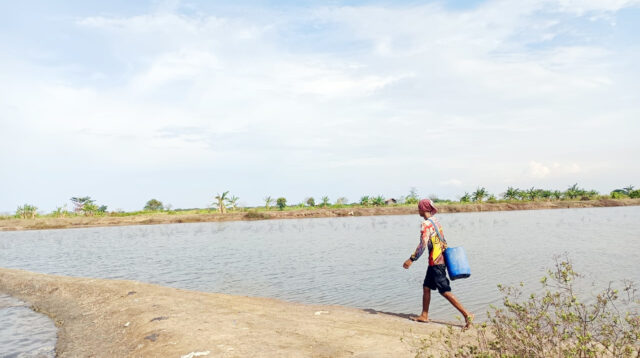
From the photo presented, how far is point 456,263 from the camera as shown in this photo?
26.4ft

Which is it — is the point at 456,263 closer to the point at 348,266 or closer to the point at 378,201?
the point at 348,266

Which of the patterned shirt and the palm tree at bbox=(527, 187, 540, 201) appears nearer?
the patterned shirt

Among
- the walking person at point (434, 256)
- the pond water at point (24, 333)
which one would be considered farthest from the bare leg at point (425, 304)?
the pond water at point (24, 333)

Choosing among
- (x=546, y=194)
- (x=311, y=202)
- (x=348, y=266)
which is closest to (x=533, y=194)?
(x=546, y=194)

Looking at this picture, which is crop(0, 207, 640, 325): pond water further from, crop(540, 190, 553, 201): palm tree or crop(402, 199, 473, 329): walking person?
crop(540, 190, 553, 201): palm tree

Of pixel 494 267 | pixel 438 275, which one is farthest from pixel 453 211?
pixel 438 275

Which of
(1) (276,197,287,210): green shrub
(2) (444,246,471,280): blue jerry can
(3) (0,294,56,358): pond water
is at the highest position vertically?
(1) (276,197,287,210): green shrub

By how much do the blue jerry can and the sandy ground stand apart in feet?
3.83

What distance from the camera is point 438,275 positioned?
811 cm

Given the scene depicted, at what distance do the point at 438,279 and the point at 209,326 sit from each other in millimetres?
4515

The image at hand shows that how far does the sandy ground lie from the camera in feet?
22.0

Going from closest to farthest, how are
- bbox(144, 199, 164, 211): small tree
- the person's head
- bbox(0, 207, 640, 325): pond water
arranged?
1. the person's head
2. bbox(0, 207, 640, 325): pond water
3. bbox(144, 199, 164, 211): small tree

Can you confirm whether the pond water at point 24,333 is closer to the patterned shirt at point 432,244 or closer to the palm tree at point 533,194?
the patterned shirt at point 432,244

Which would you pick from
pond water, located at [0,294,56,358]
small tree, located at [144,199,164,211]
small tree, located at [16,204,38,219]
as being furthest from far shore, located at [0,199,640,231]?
pond water, located at [0,294,56,358]
